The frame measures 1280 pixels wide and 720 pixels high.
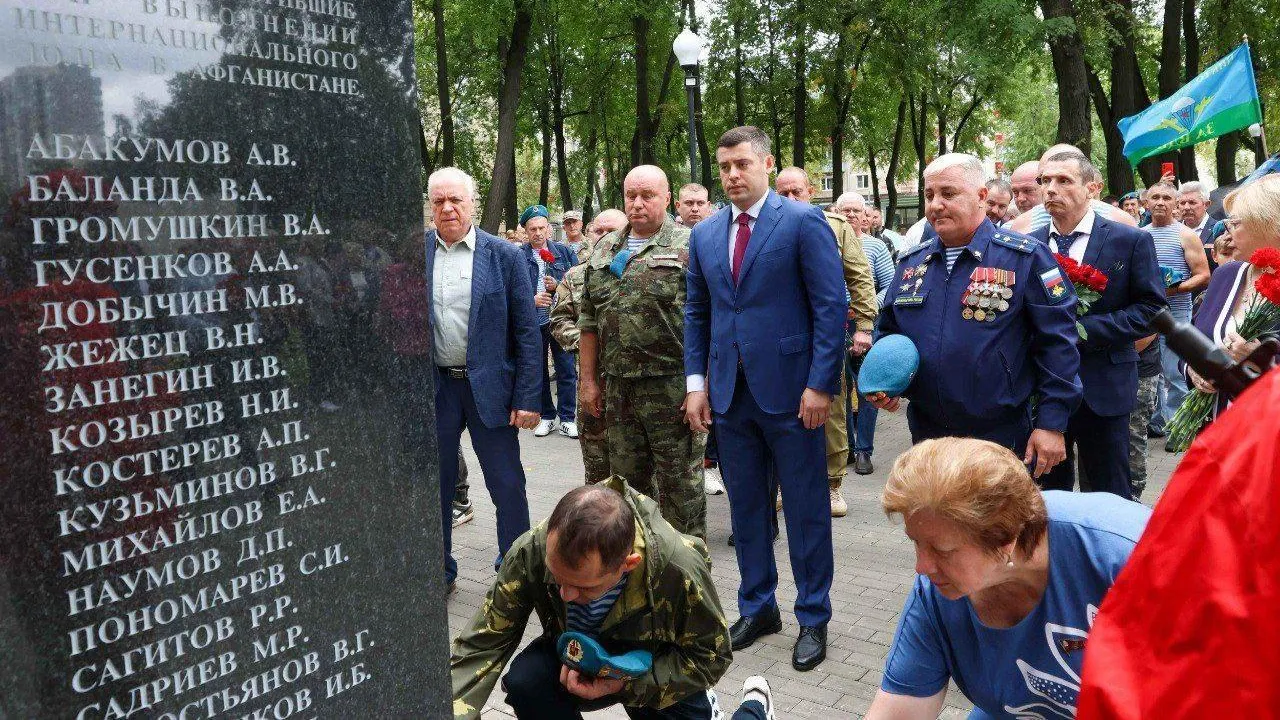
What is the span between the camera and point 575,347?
244 inches

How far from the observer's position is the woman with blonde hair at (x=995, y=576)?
2090mm

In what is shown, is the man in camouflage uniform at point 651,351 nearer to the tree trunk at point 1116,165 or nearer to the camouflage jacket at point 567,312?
the camouflage jacket at point 567,312

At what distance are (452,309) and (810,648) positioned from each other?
2.22 meters

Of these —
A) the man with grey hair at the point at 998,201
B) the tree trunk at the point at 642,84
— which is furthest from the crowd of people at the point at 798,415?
the tree trunk at the point at 642,84

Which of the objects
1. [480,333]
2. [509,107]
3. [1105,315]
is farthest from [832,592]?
[509,107]

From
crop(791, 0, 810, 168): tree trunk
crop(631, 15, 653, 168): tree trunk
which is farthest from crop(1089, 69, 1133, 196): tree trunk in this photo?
crop(631, 15, 653, 168): tree trunk

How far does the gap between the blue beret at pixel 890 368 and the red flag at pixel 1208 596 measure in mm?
2916

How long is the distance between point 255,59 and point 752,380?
2422mm

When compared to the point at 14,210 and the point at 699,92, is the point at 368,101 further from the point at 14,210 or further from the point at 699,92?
the point at 699,92

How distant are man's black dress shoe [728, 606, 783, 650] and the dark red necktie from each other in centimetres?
148

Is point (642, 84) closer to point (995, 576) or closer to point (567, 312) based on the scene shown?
point (567, 312)

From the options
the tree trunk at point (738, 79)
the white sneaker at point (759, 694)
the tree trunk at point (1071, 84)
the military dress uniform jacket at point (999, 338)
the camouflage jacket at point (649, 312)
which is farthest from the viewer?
the tree trunk at point (738, 79)

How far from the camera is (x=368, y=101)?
285 centimetres

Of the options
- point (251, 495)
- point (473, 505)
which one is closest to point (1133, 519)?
point (251, 495)
